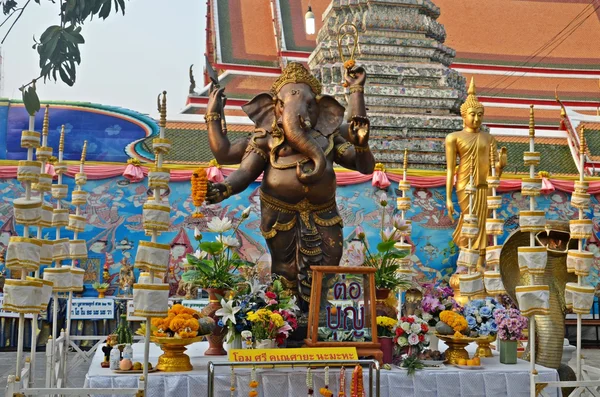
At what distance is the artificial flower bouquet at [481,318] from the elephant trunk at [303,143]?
130 centimetres

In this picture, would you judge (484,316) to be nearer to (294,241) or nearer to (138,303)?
(294,241)

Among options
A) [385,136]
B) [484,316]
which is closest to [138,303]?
[484,316]

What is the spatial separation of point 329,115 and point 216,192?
0.94 m

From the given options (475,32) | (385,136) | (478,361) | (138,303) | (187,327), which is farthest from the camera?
(475,32)

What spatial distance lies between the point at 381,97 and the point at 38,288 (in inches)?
383

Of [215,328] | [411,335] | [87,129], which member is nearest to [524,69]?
[87,129]

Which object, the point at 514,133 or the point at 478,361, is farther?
the point at 514,133

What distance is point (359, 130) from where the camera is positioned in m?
5.40

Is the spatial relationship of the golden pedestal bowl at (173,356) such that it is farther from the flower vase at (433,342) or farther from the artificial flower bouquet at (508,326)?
the artificial flower bouquet at (508,326)

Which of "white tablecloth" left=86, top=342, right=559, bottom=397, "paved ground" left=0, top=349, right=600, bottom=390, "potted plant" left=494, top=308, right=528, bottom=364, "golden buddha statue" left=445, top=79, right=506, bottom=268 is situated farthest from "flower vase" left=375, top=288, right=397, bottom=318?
"golden buddha statue" left=445, top=79, right=506, bottom=268

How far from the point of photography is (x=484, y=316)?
5.38m

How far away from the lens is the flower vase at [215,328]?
5.11m

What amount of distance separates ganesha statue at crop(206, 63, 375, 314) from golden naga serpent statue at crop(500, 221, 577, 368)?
1.33 meters

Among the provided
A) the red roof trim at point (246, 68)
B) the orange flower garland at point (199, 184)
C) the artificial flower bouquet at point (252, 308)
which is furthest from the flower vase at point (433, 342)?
the red roof trim at point (246, 68)
